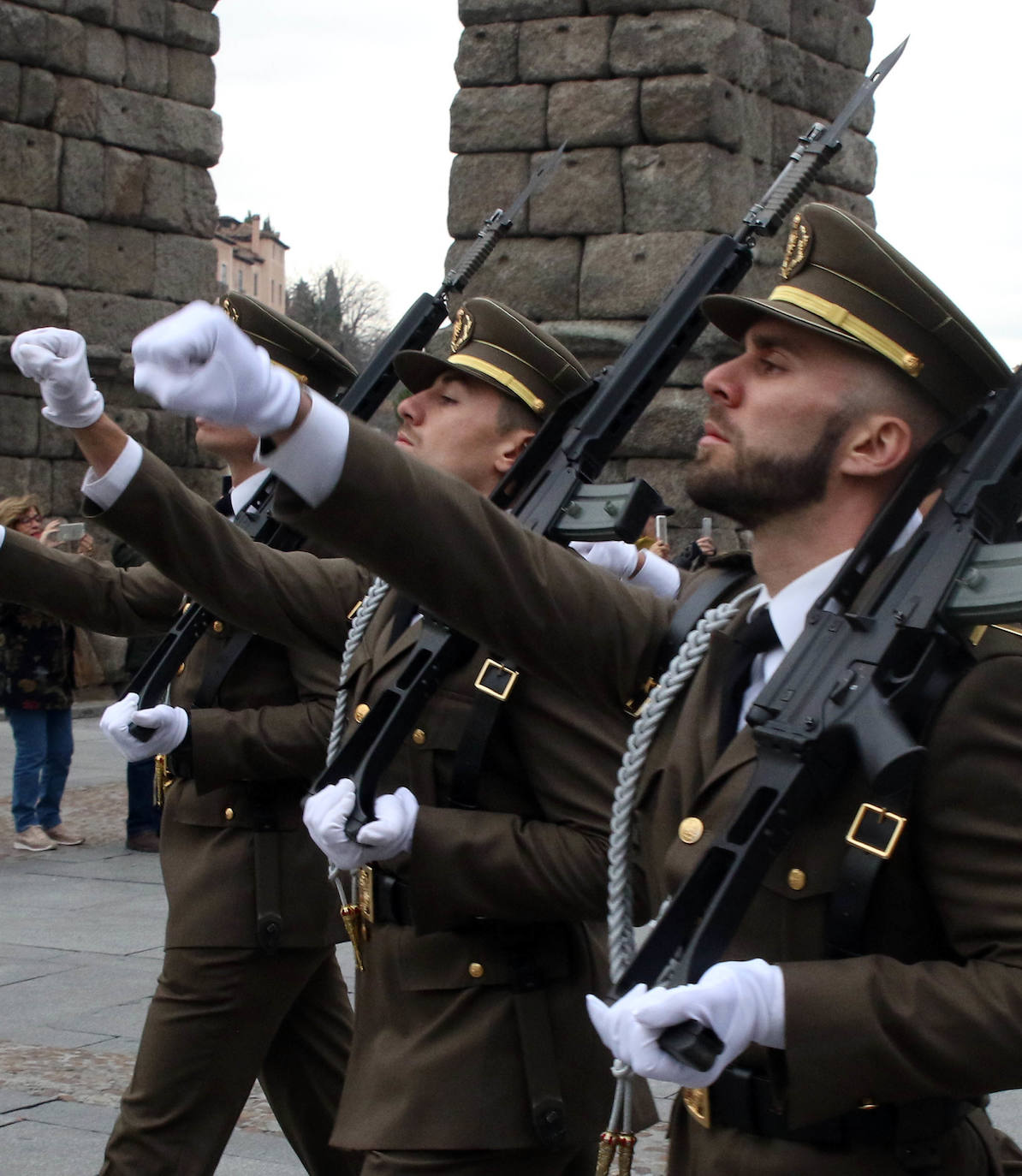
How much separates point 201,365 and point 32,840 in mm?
7191

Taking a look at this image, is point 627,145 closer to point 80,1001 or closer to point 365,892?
point 80,1001

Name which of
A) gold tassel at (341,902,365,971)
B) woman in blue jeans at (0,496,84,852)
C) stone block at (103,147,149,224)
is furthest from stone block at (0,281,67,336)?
gold tassel at (341,902,365,971)

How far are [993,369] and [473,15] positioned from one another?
25.1 feet

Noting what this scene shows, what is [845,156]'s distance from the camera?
9789 millimetres

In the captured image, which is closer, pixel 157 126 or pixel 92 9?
pixel 92 9

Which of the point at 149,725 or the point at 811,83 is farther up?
the point at 811,83

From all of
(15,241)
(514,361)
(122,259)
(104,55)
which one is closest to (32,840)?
(15,241)

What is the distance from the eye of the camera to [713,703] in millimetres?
2266

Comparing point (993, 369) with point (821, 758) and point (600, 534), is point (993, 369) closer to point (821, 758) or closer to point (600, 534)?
point (821, 758)

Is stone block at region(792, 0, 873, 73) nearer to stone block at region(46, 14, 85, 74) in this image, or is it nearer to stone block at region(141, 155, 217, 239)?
stone block at region(141, 155, 217, 239)

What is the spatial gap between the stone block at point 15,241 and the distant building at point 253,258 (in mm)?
41914

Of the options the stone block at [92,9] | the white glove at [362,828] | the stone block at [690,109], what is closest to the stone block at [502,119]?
the stone block at [690,109]

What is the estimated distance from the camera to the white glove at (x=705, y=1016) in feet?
6.13

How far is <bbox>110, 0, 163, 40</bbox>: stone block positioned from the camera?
12.7 meters
